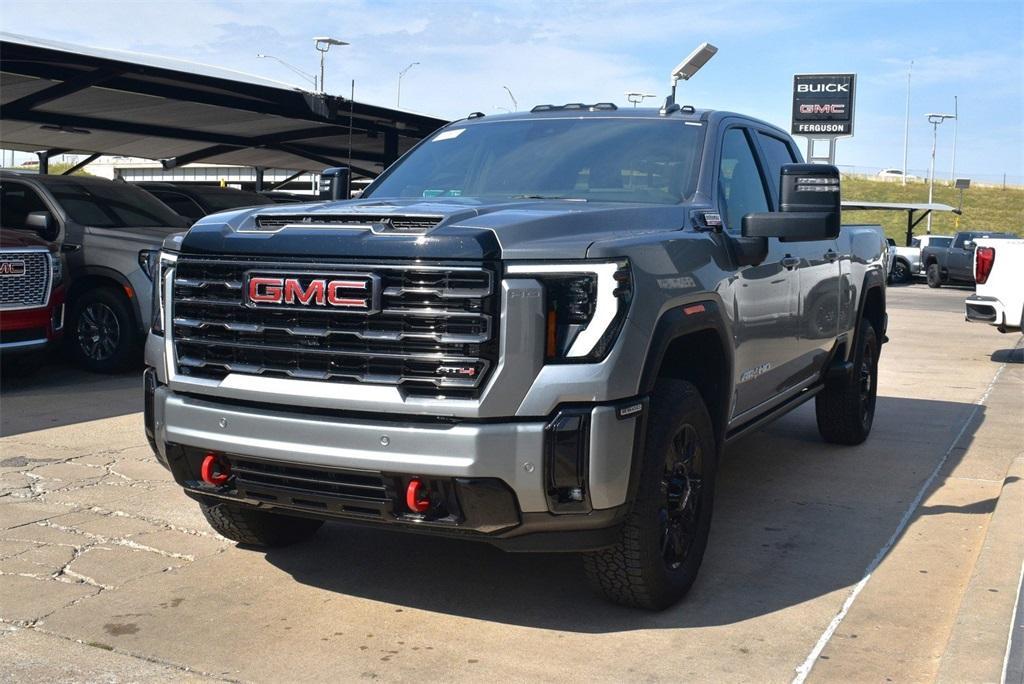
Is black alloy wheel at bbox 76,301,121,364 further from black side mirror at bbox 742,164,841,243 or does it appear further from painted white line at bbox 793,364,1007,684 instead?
black side mirror at bbox 742,164,841,243

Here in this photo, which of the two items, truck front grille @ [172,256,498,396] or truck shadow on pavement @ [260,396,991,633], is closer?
truck front grille @ [172,256,498,396]

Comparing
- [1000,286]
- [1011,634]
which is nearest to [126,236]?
[1011,634]

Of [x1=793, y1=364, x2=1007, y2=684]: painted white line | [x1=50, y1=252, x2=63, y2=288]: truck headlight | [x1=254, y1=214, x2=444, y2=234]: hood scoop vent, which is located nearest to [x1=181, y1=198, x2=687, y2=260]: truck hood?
[x1=254, y1=214, x2=444, y2=234]: hood scoop vent

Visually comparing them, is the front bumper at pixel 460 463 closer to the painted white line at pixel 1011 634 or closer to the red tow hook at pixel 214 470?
the red tow hook at pixel 214 470

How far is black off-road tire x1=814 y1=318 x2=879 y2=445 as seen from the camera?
7508 mm

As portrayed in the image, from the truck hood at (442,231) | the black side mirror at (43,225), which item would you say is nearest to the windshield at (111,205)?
the black side mirror at (43,225)

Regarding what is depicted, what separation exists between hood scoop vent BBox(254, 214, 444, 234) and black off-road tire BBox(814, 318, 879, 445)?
4.18 meters

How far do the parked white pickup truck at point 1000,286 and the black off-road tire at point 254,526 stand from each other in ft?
33.6

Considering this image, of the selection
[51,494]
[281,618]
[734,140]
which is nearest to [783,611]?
[281,618]

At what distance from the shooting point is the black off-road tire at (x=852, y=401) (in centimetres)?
751

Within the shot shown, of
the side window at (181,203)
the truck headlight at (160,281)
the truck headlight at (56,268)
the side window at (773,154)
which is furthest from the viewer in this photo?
the side window at (181,203)

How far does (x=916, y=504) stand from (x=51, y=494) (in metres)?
4.64

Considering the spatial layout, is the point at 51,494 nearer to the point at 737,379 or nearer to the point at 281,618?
the point at 281,618


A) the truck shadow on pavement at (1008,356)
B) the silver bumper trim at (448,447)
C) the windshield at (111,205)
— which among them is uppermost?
the windshield at (111,205)
